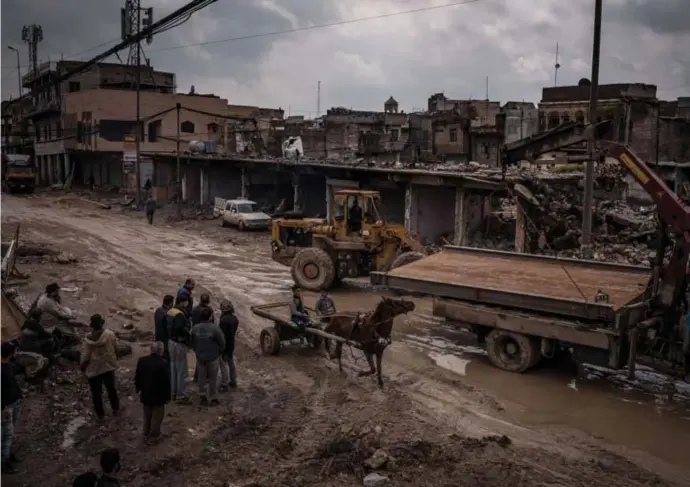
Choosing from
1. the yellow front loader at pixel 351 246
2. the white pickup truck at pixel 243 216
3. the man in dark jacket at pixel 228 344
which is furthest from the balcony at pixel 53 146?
the man in dark jacket at pixel 228 344

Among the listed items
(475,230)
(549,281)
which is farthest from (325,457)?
(475,230)

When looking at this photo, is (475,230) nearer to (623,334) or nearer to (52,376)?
(623,334)

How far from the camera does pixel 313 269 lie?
1869 centimetres

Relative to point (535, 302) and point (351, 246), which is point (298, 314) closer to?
point (535, 302)

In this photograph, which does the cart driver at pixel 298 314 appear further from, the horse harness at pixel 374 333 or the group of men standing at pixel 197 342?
the group of men standing at pixel 197 342

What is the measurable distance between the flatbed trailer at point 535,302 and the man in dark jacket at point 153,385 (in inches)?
227

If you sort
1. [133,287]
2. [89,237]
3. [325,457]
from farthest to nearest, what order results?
[89,237] → [133,287] → [325,457]

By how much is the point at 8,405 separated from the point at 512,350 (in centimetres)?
790

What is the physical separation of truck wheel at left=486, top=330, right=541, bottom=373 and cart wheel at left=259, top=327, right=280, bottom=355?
381 centimetres

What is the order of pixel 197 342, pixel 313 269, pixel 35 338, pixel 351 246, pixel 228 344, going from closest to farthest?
pixel 197 342
pixel 228 344
pixel 35 338
pixel 351 246
pixel 313 269

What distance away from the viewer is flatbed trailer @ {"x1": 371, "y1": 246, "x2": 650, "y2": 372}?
10.6m

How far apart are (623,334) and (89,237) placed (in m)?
24.8

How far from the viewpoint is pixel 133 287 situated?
19406 mm

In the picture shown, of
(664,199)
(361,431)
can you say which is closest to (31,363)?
(361,431)
